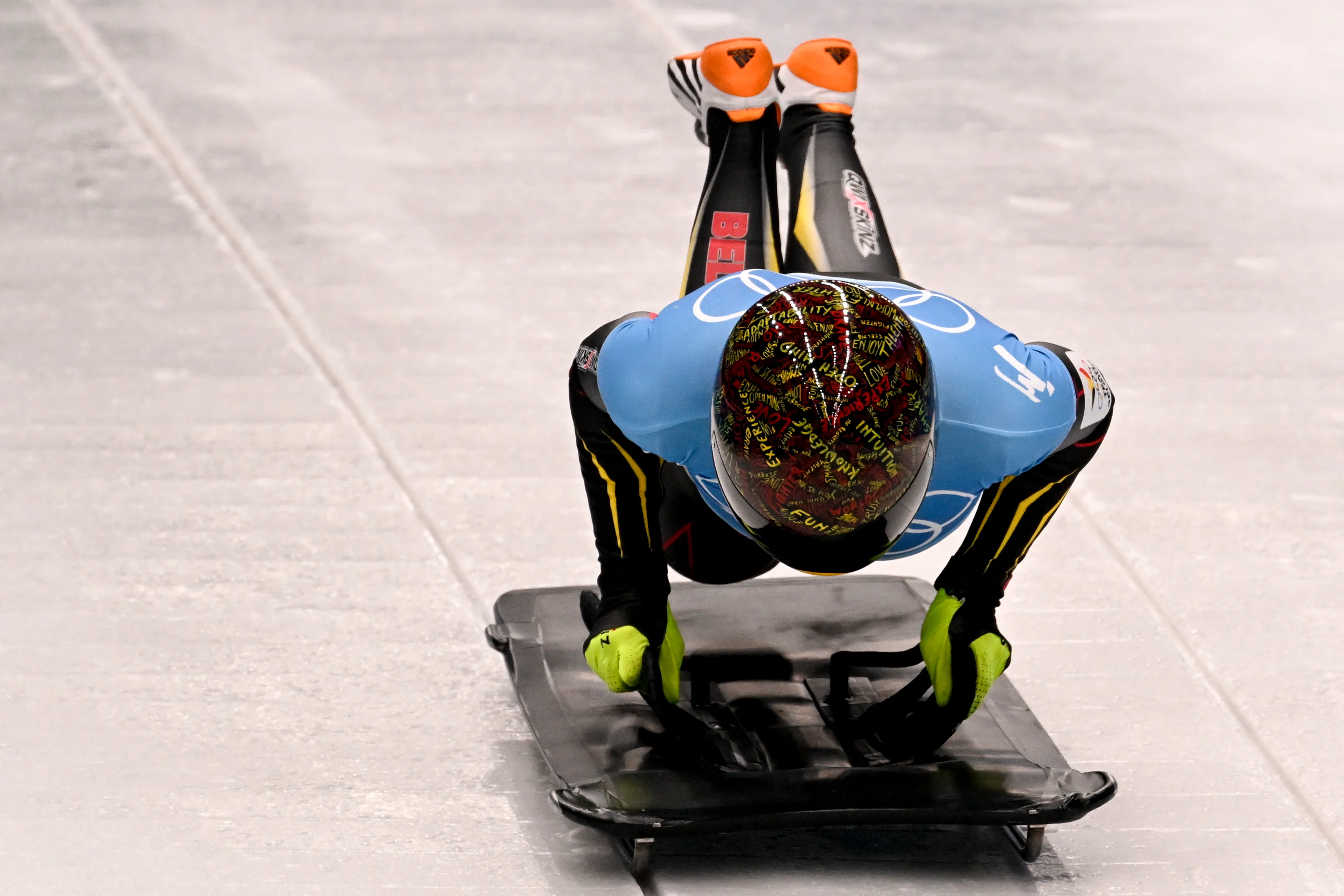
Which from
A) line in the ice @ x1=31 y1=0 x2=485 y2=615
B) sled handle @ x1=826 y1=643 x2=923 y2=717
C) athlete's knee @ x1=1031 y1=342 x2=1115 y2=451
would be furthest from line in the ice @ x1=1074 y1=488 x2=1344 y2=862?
line in the ice @ x1=31 y1=0 x2=485 y2=615

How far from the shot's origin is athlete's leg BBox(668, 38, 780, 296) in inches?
131

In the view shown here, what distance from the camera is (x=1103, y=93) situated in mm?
6305

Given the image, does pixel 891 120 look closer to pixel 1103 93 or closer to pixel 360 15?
pixel 1103 93

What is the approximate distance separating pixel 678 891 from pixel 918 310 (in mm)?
920

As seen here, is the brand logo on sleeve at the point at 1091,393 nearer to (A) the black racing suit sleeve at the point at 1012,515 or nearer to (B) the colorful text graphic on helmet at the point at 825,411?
(A) the black racing suit sleeve at the point at 1012,515

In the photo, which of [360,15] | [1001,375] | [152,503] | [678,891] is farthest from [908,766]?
[360,15]

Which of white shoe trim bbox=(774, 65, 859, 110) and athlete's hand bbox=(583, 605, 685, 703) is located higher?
white shoe trim bbox=(774, 65, 859, 110)

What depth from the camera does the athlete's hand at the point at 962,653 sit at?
265cm

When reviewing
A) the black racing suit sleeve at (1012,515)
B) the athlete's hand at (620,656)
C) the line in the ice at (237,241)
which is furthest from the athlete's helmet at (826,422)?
the line in the ice at (237,241)

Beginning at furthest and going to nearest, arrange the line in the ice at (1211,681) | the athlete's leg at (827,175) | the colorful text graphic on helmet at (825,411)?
1. the athlete's leg at (827,175)
2. the line in the ice at (1211,681)
3. the colorful text graphic on helmet at (825,411)

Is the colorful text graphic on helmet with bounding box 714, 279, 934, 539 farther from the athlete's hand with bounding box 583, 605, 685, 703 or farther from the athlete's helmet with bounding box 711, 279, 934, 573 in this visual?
the athlete's hand with bounding box 583, 605, 685, 703

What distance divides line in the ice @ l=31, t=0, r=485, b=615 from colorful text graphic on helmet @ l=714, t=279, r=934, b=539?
130 cm

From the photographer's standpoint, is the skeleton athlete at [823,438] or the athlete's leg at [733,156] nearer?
the skeleton athlete at [823,438]

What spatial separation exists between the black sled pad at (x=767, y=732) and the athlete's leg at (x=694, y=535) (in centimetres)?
15
